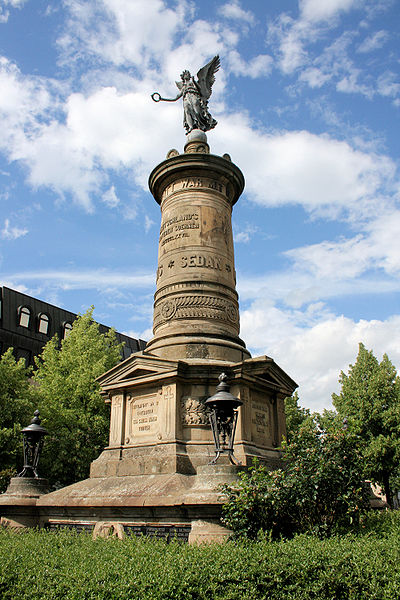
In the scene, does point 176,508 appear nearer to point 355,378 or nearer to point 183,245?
point 183,245

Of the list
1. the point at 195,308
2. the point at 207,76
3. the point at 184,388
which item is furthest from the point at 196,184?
the point at 184,388

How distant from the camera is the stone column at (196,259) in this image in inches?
549

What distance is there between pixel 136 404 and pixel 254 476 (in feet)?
17.2

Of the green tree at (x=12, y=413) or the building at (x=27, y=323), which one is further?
the building at (x=27, y=323)

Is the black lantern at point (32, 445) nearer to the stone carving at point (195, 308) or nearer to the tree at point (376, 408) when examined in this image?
the stone carving at point (195, 308)

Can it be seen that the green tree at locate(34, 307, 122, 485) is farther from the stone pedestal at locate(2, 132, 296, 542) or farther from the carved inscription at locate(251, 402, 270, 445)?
the carved inscription at locate(251, 402, 270, 445)

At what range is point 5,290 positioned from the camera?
4125 cm

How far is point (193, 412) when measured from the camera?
12297mm

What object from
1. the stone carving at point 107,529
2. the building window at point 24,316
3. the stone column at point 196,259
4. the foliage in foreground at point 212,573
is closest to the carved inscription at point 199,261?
the stone column at point 196,259

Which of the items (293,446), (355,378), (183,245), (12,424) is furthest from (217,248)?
(355,378)

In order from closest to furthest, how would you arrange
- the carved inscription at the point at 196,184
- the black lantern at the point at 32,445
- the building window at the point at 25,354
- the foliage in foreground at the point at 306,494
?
the foliage in foreground at the point at 306,494 < the black lantern at the point at 32,445 < the carved inscription at the point at 196,184 < the building window at the point at 25,354

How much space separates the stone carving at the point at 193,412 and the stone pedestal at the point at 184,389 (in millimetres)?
24

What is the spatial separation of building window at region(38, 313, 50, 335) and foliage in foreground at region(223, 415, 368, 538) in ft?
122

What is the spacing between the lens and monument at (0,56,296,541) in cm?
1009
